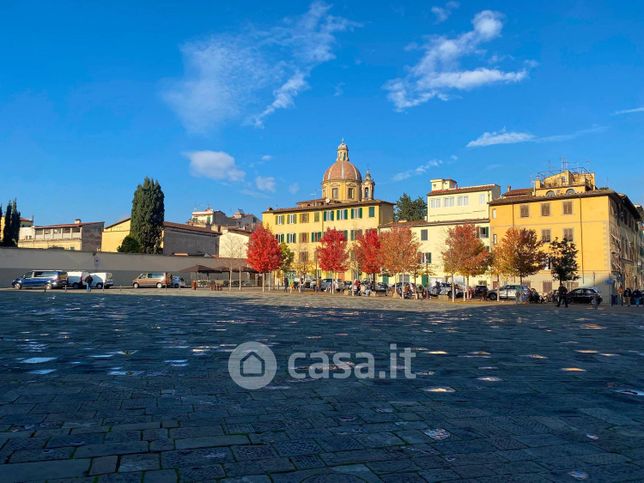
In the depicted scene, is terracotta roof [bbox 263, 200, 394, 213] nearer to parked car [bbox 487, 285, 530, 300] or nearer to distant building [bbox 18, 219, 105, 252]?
parked car [bbox 487, 285, 530, 300]

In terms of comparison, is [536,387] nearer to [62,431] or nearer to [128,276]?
[62,431]

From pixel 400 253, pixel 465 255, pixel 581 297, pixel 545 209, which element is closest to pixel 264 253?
pixel 400 253

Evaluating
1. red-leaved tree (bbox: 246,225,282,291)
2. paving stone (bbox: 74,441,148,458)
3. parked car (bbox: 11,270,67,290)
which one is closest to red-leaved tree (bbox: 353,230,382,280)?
red-leaved tree (bbox: 246,225,282,291)

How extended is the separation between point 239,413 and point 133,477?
1872mm

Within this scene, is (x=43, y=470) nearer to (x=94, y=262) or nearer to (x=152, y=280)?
(x=152, y=280)

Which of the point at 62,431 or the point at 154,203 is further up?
the point at 154,203

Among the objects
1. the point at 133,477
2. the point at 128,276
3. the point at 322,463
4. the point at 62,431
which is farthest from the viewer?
the point at 128,276

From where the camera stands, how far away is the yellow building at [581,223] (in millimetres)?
44844

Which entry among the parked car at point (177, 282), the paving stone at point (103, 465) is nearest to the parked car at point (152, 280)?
the parked car at point (177, 282)

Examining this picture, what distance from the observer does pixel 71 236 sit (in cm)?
7531

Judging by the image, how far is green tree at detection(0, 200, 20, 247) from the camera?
6805 cm

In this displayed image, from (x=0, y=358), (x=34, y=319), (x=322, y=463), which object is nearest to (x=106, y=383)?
(x=0, y=358)

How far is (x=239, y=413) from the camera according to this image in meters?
5.46

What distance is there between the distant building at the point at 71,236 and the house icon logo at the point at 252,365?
71.1m
